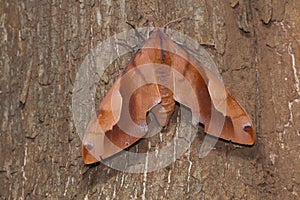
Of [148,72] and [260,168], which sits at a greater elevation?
[148,72]

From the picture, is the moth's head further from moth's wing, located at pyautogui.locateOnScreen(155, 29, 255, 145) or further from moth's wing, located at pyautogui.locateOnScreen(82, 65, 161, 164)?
moth's wing, located at pyautogui.locateOnScreen(82, 65, 161, 164)

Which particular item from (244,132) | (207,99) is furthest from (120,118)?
(244,132)

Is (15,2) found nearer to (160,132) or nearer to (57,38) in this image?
(57,38)

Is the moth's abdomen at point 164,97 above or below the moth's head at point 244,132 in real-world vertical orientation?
above

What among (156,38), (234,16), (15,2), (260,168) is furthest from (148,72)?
(15,2)

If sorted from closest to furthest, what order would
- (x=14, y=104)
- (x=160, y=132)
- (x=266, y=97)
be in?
(x=160, y=132)
(x=266, y=97)
(x=14, y=104)

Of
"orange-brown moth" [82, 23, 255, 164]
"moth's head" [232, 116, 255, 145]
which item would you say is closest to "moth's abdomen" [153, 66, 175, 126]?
"orange-brown moth" [82, 23, 255, 164]

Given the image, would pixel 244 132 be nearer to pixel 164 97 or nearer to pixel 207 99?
pixel 207 99

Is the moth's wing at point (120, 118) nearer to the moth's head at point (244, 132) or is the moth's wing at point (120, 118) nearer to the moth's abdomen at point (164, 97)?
the moth's abdomen at point (164, 97)

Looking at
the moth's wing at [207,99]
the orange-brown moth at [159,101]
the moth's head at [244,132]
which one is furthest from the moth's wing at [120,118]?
the moth's head at [244,132]
